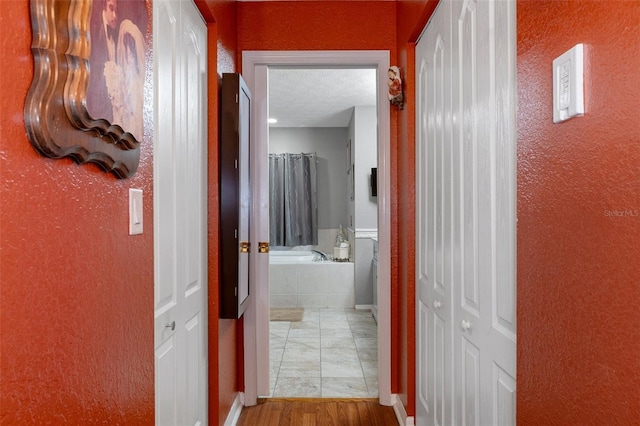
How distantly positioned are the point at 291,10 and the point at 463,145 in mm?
1566

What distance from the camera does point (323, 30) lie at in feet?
8.36

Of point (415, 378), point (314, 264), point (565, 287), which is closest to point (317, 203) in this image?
point (314, 264)

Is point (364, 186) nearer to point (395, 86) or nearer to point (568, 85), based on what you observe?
point (395, 86)

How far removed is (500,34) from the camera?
122 centimetres

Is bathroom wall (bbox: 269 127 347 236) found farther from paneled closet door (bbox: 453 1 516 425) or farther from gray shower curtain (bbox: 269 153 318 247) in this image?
paneled closet door (bbox: 453 1 516 425)

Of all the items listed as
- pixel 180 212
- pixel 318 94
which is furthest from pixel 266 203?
pixel 318 94

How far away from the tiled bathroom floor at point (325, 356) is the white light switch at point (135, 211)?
203cm

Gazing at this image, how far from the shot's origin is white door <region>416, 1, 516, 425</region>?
3.94 feet

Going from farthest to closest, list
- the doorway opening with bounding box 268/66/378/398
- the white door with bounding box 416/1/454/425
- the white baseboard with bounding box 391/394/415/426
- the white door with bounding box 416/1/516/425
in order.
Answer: the doorway opening with bounding box 268/66/378/398, the white baseboard with bounding box 391/394/415/426, the white door with bounding box 416/1/454/425, the white door with bounding box 416/1/516/425

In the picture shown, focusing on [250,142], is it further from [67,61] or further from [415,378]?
A: [67,61]

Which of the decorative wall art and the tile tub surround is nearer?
the decorative wall art

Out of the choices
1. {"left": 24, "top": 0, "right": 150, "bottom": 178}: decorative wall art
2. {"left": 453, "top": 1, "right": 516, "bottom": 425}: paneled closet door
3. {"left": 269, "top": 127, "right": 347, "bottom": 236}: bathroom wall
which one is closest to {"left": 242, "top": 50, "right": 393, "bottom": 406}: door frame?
{"left": 453, "top": 1, "right": 516, "bottom": 425}: paneled closet door

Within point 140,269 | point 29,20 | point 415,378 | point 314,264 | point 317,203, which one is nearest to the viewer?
point 29,20

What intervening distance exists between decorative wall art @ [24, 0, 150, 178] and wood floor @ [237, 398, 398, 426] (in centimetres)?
195
